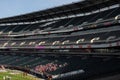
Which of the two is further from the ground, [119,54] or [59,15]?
[59,15]

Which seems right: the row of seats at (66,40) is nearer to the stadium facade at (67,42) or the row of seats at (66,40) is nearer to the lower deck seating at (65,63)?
the stadium facade at (67,42)

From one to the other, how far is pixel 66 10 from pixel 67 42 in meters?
12.3

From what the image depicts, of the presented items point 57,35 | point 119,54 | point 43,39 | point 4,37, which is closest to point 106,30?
point 119,54

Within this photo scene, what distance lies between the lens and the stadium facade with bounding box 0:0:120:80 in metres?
48.5

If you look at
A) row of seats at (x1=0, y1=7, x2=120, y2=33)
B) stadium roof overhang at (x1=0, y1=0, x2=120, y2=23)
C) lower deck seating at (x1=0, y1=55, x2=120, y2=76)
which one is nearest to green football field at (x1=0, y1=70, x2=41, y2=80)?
lower deck seating at (x1=0, y1=55, x2=120, y2=76)

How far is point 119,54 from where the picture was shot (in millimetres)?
44844

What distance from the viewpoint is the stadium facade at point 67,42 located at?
48531mm

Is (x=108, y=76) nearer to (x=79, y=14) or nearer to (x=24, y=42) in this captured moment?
(x=79, y=14)

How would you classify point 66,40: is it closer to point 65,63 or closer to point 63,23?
point 65,63

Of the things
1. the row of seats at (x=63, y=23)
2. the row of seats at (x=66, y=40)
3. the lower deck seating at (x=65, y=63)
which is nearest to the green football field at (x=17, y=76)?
the lower deck seating at (x=65, y=63)

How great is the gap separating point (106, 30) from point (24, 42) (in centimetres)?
2793

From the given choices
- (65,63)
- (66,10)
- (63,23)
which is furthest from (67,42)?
(66,10)

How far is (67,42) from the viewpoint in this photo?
60.2 metres

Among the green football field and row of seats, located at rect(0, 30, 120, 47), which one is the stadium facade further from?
the green football field
